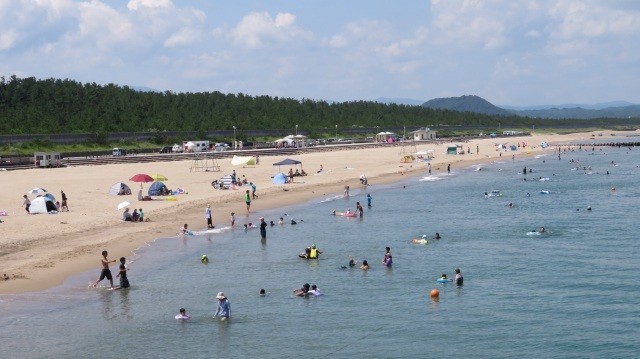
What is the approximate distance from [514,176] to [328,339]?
6251cm

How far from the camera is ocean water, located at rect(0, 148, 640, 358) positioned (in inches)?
906

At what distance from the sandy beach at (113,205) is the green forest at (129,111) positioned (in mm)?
31641

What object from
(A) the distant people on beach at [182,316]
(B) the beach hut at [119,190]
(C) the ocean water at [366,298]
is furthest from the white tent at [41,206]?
(A) the distant people on beach at [182,316]

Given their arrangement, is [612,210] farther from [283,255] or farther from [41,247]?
[41,247]

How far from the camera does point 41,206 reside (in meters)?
45.6

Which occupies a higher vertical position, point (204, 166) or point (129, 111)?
point (129, 111)

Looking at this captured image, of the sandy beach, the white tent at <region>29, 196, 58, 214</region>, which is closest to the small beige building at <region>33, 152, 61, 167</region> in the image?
the sandy beach

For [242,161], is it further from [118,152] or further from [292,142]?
[292,142]

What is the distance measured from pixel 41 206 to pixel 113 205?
6045 mm

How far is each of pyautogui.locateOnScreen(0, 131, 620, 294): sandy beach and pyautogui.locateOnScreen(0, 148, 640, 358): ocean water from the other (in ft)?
5.22

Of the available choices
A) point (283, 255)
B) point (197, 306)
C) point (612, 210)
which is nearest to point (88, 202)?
point (283, 255)

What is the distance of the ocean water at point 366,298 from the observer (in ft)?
75.5

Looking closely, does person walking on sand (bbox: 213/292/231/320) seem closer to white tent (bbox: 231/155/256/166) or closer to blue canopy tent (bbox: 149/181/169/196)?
blue canopy tent (bbox: 149/181/169/196)

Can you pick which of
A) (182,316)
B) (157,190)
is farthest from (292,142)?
(182,316)
